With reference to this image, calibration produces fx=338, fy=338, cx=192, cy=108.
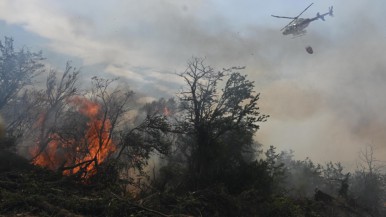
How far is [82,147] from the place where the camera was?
109 feet

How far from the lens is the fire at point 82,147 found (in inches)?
1188

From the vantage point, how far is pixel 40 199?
522 inches

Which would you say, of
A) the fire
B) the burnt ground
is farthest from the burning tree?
the burnt ground

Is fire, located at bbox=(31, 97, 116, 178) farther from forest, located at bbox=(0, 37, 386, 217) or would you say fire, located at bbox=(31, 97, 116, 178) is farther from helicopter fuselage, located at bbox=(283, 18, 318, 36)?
helicopter fuselage, located at bbox=(283, 18, 318, 36)

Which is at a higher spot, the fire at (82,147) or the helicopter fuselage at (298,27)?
the helicopter fuselage at (298,27)

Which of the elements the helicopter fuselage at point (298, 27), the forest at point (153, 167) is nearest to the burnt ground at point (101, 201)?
the forest at point (153, 167)

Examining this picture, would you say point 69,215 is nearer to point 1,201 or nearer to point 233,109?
point 1,201

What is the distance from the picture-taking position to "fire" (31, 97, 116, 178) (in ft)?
99.0

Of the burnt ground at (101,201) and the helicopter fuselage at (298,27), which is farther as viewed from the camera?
the helicopter fuselage at (298,27)

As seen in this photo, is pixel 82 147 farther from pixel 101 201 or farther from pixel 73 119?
pixel 101 201

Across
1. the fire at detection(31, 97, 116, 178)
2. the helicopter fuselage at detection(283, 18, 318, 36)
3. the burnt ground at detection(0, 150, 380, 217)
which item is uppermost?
the helicopter fuselage at detection(283, 18, 318, 36)

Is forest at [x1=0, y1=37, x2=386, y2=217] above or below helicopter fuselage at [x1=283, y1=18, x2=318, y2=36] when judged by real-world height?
below

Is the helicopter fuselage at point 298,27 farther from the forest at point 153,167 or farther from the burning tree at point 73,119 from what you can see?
the burning tree at point 73,119

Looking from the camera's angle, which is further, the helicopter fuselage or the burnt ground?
the helicopter fuselage
